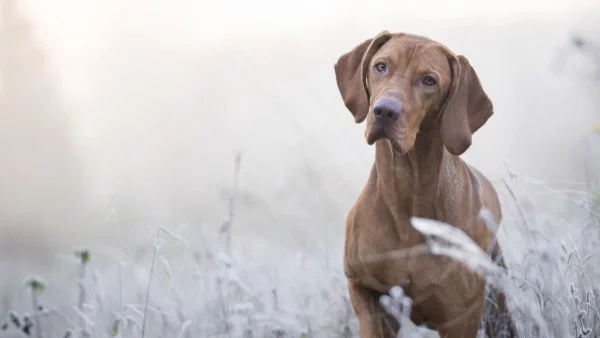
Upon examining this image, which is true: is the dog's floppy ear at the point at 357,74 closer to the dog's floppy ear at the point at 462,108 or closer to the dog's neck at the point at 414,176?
the dog's neck at the point at 414,176

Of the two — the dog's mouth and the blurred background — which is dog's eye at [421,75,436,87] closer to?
the dog's mouth

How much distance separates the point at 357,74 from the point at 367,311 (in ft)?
3.11

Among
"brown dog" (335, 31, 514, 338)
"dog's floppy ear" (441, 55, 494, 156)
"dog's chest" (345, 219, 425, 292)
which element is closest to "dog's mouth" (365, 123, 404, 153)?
"brown dog" (335, 31, 514, 338)

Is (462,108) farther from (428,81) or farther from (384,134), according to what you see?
(384,134)

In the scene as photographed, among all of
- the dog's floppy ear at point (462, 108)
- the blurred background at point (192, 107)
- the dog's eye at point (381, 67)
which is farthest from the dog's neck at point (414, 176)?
the blurred background at point (192, 107)

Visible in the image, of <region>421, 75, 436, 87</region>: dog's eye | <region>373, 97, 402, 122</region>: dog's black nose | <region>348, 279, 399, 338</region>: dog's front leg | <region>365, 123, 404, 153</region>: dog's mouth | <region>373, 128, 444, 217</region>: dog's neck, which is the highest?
<region>421, 75, 436, 87</region>: dog's eye

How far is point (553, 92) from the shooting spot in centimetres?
941

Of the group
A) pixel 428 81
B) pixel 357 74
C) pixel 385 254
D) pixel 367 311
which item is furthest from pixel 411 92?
pixel 367 311

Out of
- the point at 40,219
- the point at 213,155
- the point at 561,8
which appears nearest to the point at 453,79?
the point at 561,8

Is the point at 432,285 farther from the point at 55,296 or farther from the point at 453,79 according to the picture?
the point at 55,296

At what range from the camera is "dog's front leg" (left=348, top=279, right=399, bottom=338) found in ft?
14.3

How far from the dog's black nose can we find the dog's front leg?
77cm

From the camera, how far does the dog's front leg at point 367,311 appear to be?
4.35 metres

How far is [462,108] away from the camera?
4.30 metres
